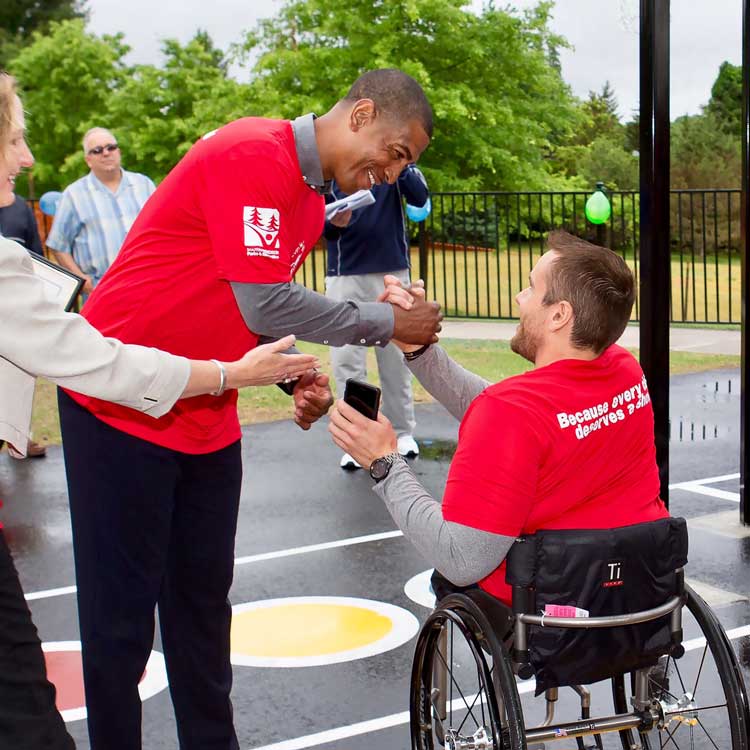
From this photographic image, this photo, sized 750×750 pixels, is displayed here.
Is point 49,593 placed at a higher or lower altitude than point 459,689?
lower

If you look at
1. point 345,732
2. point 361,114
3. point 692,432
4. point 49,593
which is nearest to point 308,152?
point 361,114

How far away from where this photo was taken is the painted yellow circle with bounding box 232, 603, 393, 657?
14.2 feet

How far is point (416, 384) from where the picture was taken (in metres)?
10.3

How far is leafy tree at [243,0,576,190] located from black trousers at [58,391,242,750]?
17887mm

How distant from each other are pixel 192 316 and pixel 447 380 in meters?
0.74

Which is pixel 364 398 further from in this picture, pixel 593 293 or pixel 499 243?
pixel 499 243

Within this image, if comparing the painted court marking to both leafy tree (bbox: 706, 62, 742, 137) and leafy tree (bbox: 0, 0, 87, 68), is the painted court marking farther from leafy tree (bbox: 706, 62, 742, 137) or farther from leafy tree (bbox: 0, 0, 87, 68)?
leafy tree (bbox: 0, 0, 87, 68)

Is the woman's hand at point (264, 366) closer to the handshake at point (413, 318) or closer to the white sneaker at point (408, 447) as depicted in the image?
the handshake at point (413, 318)

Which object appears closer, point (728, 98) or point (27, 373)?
point (27, 373)

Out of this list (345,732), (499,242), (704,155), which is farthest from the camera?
(499,242)

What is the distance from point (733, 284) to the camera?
605 cm

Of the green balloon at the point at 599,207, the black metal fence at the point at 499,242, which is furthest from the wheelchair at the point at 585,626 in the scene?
the black metal fence at the point at 499,242

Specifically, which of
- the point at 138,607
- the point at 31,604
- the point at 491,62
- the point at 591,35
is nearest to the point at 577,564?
the point at 138,607

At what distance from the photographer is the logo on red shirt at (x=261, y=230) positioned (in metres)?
2.69
